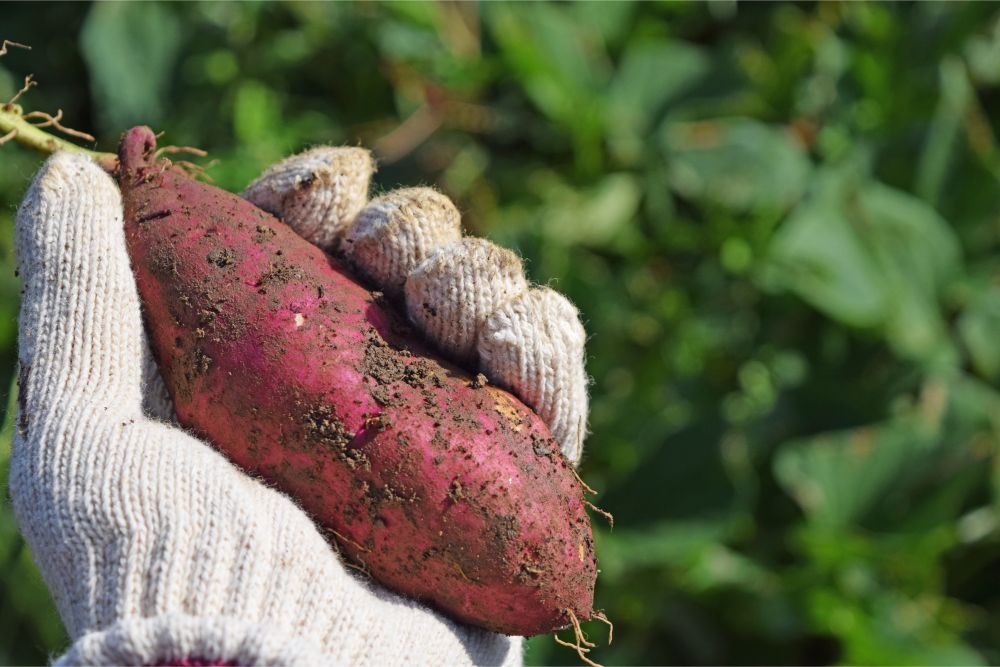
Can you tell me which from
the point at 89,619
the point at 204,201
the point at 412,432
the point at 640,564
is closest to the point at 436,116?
the point at 640,564

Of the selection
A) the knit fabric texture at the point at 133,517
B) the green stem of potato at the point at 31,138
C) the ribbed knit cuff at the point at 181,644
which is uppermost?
the green stem of potato at the point at 31,138

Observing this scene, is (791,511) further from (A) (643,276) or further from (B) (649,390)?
(A) (643,276)

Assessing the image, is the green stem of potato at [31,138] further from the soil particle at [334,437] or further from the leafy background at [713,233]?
the leafy background at [713,233]

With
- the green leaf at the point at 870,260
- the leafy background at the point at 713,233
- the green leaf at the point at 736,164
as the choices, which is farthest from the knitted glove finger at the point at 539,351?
the green leaf at the point at 736,164

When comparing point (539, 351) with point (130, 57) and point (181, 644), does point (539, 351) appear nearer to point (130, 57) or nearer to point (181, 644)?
point (181, 644)

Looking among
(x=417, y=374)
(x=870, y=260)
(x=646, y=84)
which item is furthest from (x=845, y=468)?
(x=417, y=374)
